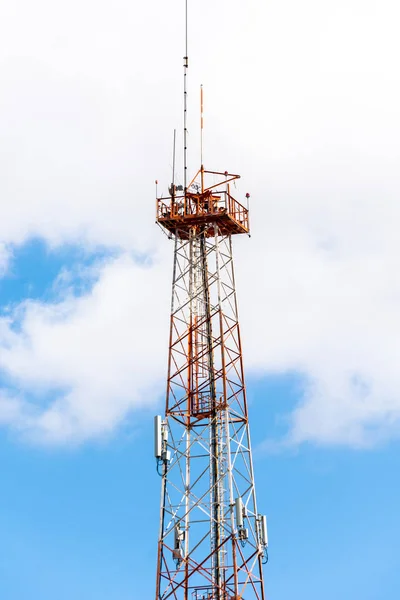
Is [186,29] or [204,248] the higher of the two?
[186,29]

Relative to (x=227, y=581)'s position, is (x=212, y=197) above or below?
above

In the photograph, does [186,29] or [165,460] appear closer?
[165,460]

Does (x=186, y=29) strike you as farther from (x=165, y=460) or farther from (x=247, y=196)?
(x=165, y=460)

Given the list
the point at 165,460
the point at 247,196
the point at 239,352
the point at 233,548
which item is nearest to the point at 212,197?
the point at 247,196

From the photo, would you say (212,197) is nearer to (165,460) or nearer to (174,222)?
(174,222)

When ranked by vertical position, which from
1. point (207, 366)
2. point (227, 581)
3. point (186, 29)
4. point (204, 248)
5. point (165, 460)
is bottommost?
point (227, 581)

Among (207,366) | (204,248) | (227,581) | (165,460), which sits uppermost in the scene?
(204,248)

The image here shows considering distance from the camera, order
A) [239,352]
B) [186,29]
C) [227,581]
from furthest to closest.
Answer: [186,29], [239,352], [227,581]

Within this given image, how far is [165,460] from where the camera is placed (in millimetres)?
90438

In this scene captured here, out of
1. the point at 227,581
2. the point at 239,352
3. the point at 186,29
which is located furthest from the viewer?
the point at 186,29

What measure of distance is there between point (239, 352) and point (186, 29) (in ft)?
82.8

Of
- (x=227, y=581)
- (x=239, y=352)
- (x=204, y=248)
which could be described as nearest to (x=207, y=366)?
(x=239, y=352)

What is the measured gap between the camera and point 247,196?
96.3m

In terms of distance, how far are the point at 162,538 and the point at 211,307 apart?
659 inches
